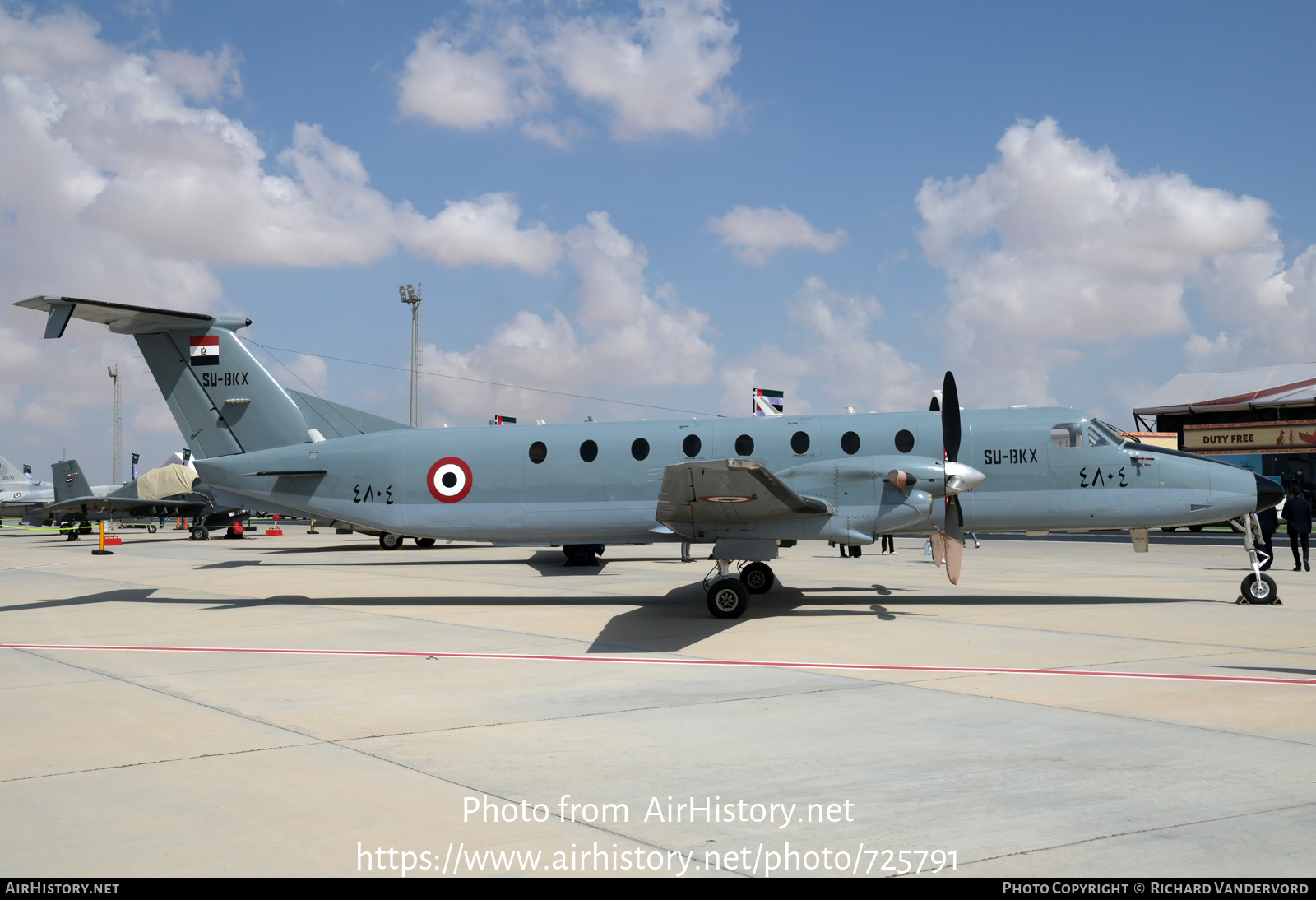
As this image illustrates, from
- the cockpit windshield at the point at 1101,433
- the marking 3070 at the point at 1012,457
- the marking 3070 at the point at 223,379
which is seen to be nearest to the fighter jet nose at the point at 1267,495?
the cockpit windshield at the point at 1101,433

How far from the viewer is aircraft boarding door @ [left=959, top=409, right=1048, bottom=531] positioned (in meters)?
15.5

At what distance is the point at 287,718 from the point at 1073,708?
6.62 meters

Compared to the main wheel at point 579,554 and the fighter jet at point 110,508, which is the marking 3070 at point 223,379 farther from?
the fighter jet at point 110,508

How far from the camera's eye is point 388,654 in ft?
37.2

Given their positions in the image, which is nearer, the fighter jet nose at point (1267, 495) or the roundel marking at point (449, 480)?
the fighter jet nose at point (1267, 495)

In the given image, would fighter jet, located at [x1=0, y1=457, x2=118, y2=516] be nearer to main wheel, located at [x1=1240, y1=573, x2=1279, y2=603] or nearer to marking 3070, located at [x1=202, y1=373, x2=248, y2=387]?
marking 3070, located at [x1=202, y1=373, x2=248, y2=387]

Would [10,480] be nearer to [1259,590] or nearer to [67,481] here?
[67,481]

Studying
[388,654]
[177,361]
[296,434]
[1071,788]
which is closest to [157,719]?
[388,654]

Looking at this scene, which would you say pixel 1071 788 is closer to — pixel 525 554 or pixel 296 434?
pixel 296 434

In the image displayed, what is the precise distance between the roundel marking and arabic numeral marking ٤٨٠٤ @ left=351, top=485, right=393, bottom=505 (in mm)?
780

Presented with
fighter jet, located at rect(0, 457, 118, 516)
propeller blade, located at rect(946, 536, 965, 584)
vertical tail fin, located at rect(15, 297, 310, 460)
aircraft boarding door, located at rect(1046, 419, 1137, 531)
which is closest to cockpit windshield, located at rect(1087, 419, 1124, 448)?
aircraft boarding door, located at rect(1046, 419, 1137, 531)

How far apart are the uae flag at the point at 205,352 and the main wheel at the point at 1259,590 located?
1891cm

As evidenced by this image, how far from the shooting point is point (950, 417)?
47.4ft

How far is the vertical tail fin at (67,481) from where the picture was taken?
50.7 m
